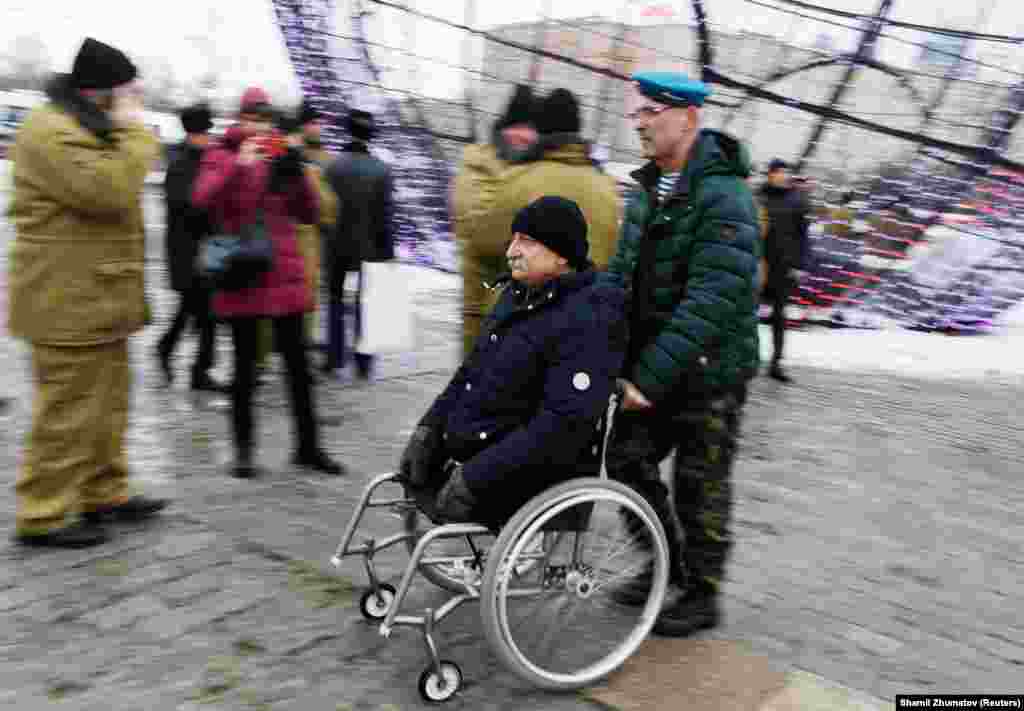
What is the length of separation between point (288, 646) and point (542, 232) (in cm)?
142

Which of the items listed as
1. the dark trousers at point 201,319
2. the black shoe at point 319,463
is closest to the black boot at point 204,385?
the dark trousers at point 201,319

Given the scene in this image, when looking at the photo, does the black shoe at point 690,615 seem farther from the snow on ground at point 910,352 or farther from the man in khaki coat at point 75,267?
the snow on ground at point 910,352

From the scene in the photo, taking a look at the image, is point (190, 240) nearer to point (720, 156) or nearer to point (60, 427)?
point (60, 427)

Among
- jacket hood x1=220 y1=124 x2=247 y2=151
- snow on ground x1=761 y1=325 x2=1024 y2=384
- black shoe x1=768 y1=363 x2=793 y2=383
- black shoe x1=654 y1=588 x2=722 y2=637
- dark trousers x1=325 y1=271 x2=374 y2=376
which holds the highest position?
jacket hood x1=220 y1=124 x2=247 y2=151

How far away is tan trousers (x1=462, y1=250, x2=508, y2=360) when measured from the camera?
4.70m

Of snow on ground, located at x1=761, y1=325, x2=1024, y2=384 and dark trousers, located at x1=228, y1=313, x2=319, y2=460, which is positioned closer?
dark trousers, located at x1=228, y1=313, x2=319, y2=460

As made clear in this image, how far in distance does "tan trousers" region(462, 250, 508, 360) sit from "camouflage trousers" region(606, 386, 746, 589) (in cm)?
173

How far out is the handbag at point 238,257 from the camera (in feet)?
13.4

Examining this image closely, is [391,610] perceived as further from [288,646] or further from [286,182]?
[286,182]

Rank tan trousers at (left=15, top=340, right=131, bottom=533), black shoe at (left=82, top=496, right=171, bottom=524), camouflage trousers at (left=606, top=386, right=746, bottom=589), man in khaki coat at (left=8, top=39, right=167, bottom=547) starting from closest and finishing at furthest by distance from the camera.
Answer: camouflage trousers at (left=606, top=386, right=746, bottom=589) → man in khaki coat at (left=8, top=39, right=167, bottom=547) → tan trousers at (left=15, top=340, right=131, bottom=533) → black shoe at (left=82, top=496, right=171, bottom=524)

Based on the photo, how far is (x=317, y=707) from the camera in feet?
8.48

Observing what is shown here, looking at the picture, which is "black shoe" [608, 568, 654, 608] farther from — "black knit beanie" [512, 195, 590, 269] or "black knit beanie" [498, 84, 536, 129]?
"black knit beanie" [498, 84, 536, 129]

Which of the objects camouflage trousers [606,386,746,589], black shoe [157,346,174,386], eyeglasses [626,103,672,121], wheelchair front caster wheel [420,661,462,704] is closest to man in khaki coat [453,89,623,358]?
eyeglasses [626,103,672,121]

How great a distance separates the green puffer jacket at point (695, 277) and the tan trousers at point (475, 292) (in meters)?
1.60
